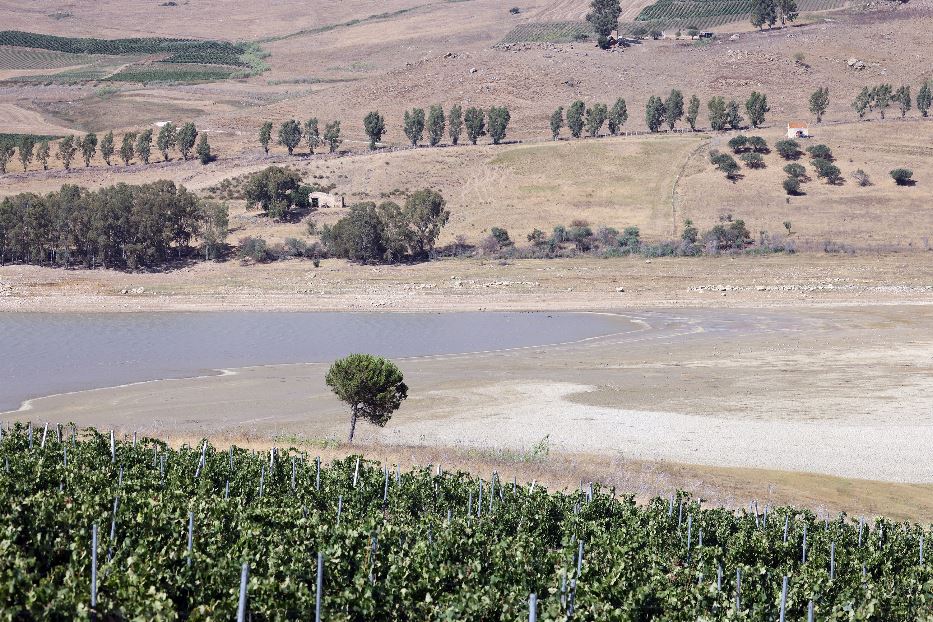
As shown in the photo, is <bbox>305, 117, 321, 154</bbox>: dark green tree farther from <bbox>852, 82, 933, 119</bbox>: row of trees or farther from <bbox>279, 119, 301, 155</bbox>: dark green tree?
<bbox>852, 82, 933, 119</bbox>: row of trees

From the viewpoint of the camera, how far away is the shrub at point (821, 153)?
411 ft

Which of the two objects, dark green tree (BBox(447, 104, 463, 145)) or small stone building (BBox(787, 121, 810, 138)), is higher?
dark green tree (BBox(447, 104, 463, 145))

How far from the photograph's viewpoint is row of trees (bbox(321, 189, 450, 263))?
9800 centimetres

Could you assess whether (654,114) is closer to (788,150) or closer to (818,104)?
(818,104)

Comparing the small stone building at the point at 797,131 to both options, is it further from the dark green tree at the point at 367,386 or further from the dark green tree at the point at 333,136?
the dark green tree at the point at 367,386

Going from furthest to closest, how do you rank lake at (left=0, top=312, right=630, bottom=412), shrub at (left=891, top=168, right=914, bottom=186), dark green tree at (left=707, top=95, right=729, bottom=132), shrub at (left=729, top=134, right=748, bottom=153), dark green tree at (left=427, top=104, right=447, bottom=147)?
dark green tree at (left=427, top=104, right=447, bottom=147)
dark green tree at (left=707, top=95, right=729, bottom=132)
shrub at (left=729, top=134, right=748, bottom=153)
shrub at (left=891, top=168, right=914, bottom=186)
lake at (left=0, top=312, right=630, bottom=412)

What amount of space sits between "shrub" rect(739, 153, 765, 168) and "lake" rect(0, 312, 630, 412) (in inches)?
2159

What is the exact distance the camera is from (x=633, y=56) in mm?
194125

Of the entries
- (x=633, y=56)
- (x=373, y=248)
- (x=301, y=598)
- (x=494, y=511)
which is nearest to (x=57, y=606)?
(x=301, y=598)

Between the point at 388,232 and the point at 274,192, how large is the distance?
1871 centimetres

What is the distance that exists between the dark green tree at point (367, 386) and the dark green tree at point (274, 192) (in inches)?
2959

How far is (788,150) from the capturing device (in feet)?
415

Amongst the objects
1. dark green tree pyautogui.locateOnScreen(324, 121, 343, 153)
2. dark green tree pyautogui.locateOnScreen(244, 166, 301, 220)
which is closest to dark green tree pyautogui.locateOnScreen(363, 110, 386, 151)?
dark green tree pyautogui.locateOnScreen(324, 121, 343, 153)

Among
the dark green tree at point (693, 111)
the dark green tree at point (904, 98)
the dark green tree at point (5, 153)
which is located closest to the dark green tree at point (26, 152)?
the dark green tree at point (5, 153)
